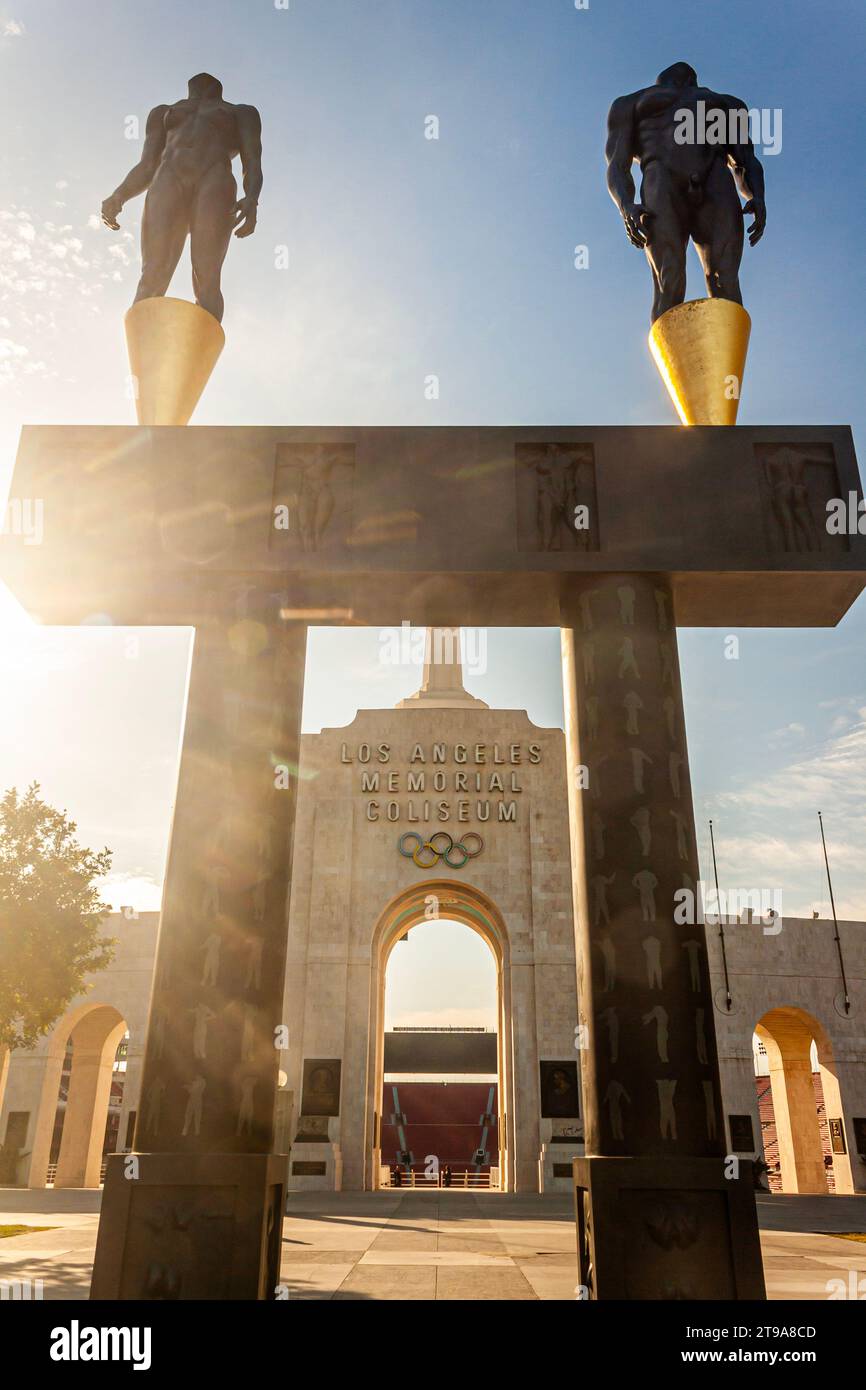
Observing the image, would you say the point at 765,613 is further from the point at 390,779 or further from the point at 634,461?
the point at 390,779

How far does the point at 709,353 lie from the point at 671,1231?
7.92 metres

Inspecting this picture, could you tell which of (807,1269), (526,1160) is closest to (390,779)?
(526,1160)

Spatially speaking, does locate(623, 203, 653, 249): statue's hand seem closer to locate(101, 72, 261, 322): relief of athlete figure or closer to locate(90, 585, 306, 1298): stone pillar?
locate(101, 72, 261, 322): relief of athlete figure

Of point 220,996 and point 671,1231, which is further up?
point 220,996

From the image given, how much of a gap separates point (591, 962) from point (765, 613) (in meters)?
4.00

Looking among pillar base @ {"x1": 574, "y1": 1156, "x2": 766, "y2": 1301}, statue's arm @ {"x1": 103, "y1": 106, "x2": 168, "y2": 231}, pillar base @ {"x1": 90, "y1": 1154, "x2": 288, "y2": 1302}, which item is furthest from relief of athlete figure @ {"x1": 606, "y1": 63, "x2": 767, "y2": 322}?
pillar base @ {"x1": 90, "y1": 1154, "x2": 288, "y2": 1302}

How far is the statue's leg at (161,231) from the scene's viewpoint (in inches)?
379

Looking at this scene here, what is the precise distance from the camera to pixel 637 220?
9680 mm

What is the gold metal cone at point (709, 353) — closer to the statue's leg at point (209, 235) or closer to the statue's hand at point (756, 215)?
the statue's hand at point (756, 215)

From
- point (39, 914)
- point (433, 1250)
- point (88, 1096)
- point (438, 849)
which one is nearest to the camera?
point (433, 1250)

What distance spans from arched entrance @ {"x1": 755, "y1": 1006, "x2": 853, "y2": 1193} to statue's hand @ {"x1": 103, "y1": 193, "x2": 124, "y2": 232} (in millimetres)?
32903

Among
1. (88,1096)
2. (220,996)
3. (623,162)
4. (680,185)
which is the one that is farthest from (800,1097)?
(623,162)

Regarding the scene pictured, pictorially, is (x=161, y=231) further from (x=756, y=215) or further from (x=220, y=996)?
(x=220, y=996)

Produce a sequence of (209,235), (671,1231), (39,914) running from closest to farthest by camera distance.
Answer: (671,1231)
(209,235)
(39,914)
